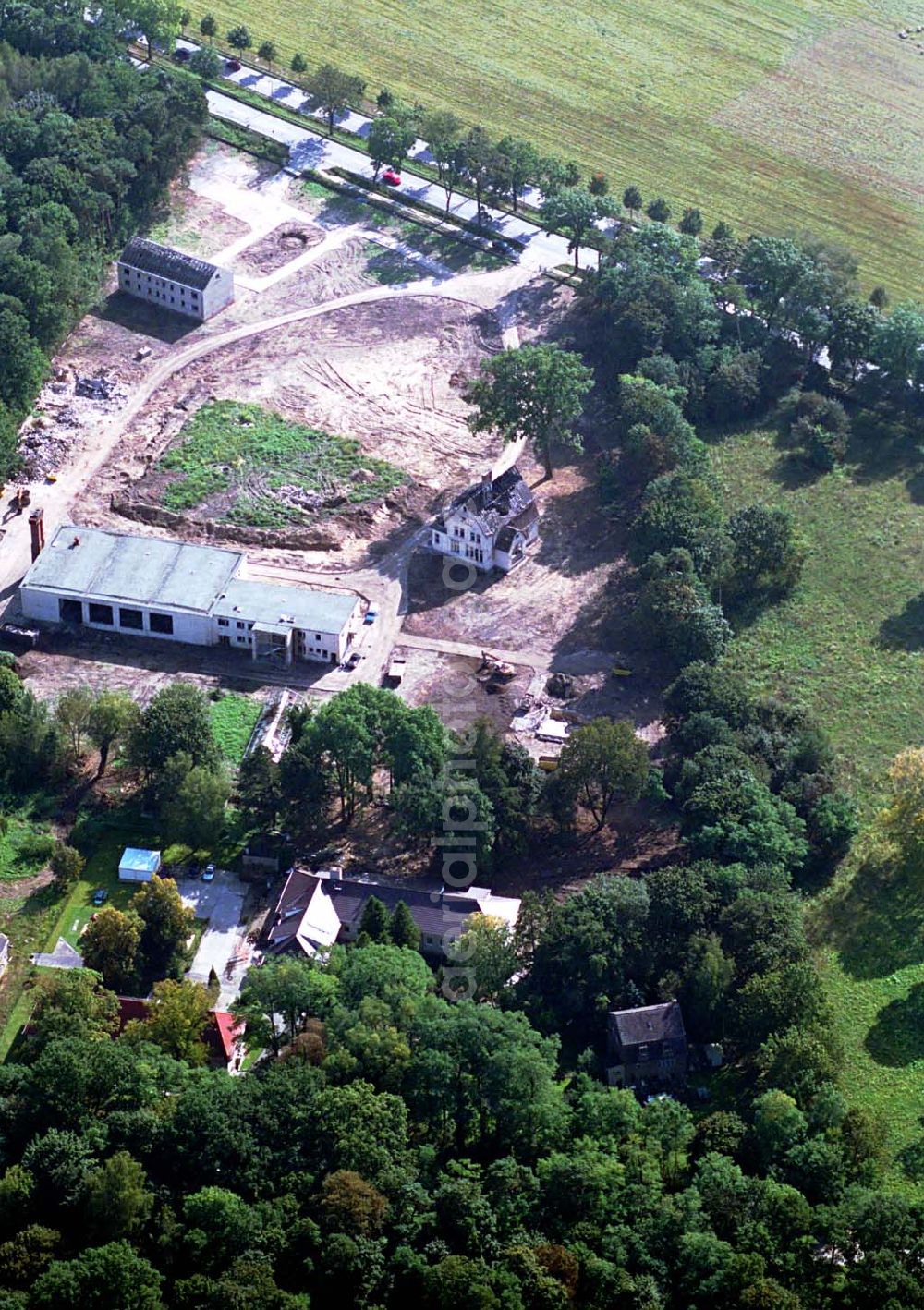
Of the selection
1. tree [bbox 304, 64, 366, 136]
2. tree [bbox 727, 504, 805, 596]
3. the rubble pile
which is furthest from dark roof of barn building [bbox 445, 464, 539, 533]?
tree [bbox 304, 64, 366, 136]

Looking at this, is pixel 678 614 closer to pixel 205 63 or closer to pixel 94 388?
pixel 94 388

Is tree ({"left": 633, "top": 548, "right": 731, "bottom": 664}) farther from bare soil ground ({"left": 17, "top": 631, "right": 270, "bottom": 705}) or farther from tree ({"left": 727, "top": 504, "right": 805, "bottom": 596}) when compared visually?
bare soil ground ({"left": 17, "top": 631, "right": 270, "bottom": 705})

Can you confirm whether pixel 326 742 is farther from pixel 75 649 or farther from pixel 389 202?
pixel 389 202

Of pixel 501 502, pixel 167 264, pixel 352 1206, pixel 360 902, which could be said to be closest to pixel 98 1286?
pixel 352 1206

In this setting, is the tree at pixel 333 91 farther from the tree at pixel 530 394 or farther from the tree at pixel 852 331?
the tree at pixel 852 331

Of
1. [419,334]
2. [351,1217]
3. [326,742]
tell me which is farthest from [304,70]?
[351,1217]

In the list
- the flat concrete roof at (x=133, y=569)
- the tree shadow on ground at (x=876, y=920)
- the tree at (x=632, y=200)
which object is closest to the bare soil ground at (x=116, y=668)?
the flat concrete roof at (x=133, y=569)
